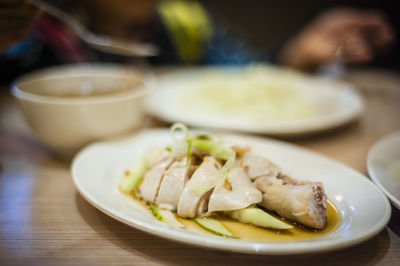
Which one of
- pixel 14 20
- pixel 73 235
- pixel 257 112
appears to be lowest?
pixel 257 112

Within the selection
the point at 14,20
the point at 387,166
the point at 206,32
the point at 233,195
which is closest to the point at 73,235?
the point at 233,195

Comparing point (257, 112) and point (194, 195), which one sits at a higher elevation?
point (194, 195)

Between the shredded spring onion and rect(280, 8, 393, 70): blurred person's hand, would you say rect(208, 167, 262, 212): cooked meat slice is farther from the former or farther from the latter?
rect(280, 8, 393, 70): blurred person's hand

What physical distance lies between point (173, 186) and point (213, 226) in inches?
7.9

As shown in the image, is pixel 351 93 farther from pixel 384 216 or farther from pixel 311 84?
pixel 384 216

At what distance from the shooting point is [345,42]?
3.24m

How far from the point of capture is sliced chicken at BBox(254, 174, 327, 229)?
0.92 meters

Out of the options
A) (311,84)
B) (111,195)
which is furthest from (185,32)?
(111,195)

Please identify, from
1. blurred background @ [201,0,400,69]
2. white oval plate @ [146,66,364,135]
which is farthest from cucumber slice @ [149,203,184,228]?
blurred background @ [201,0,400,69]

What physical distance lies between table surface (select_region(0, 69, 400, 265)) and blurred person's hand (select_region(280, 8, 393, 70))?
183 cm

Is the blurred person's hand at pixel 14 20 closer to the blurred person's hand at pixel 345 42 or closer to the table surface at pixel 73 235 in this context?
the table surface at pixel 73 235

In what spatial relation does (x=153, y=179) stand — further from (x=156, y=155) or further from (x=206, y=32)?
(x=206, y=32)

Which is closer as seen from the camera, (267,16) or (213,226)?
(213,226)

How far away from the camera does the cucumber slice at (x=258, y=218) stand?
92cm
